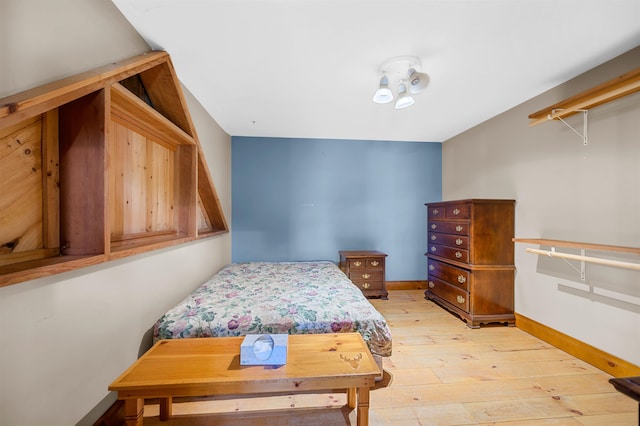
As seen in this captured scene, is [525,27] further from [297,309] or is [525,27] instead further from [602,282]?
[297,309]

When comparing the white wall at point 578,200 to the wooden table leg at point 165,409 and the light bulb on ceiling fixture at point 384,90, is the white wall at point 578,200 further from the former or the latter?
the wooden table leg at point 165,409

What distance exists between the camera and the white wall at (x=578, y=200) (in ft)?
5.34

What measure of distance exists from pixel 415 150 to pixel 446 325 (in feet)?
8.07

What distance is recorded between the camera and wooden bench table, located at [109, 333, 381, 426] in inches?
38.7

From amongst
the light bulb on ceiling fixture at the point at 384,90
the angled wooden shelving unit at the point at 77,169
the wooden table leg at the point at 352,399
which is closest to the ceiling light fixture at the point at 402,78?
the light bulb on ceiling fixture at the point at 384,90

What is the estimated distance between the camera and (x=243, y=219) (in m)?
3.47

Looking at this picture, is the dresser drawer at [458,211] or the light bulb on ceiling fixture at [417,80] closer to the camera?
the light bulb on ceiling fixture at [417,80]

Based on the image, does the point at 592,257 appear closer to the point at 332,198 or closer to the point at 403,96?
the point at 403,96

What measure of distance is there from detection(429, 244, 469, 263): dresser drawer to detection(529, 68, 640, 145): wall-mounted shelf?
1333 mm

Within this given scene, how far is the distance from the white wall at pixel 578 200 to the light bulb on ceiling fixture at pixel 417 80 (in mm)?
1337

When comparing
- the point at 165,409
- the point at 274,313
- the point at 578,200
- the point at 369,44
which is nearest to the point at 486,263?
the point at 578,200

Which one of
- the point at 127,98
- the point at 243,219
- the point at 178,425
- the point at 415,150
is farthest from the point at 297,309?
the point at 415,150

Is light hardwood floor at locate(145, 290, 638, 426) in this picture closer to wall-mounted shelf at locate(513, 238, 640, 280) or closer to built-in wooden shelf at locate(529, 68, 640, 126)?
wall-mounted shelf at locate(513, 238, 640, 280)

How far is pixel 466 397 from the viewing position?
1499 mm
